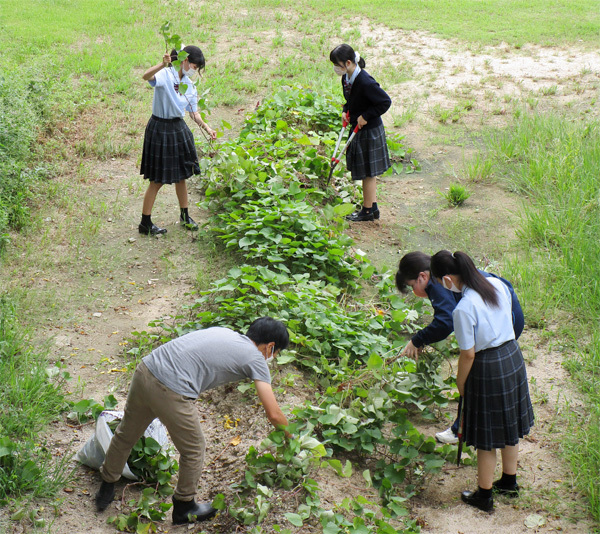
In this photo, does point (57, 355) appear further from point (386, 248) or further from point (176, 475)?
point (386, 248)

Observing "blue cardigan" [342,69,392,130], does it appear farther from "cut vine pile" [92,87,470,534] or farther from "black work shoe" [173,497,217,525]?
"black work shoe" [173,497,217,525]

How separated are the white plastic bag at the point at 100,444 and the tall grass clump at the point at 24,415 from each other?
11cm

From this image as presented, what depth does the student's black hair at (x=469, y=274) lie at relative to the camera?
3.16m

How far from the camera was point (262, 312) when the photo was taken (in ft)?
14.7

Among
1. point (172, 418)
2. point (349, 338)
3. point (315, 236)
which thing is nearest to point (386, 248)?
point (315, 236)

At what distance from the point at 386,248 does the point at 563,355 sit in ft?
6.46

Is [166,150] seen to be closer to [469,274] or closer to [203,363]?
[203,363]

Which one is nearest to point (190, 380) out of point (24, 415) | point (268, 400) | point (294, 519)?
point (268, 400)

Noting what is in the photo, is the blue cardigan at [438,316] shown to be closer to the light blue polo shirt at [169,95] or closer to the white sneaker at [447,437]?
the white sneaker at [447,437]

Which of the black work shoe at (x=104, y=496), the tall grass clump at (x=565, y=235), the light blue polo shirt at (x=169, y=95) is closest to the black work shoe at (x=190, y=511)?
the black work shoe at (x=104, y=496)

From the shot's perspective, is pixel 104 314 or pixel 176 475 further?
pixel 104 314

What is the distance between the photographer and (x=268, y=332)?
10.4 ft

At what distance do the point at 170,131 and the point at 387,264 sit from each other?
2.21 meters

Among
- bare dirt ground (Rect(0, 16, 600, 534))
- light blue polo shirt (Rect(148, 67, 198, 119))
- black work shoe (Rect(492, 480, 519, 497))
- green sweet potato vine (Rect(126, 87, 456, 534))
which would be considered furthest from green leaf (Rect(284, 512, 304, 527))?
light blue polo shirt (Rect(148, 67, 198, 119))
